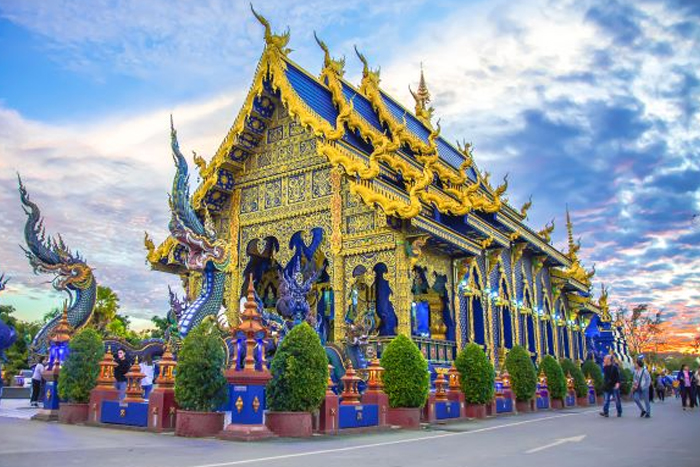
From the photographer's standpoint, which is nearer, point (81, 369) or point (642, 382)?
point (81, 369)

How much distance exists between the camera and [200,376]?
28.6ft

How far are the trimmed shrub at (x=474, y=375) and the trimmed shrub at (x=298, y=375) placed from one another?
530 centimetres

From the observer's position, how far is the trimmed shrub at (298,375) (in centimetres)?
878

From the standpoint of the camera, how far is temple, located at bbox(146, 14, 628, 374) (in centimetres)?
1508

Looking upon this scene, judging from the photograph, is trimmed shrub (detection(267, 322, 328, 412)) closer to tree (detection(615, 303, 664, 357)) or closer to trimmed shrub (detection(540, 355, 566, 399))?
trimmed shrub (detection(540, 355, 566, 399))

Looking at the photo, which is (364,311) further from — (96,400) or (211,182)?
(96,400)

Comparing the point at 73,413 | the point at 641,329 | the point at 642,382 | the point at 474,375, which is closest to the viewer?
the point at 73,413

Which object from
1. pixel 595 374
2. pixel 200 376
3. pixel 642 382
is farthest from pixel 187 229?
pixel 595 374

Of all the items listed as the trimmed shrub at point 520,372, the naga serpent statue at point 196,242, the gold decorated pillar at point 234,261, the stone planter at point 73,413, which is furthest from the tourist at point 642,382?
the stone planter at point 73,413

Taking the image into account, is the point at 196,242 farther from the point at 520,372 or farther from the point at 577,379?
the point at 577,379

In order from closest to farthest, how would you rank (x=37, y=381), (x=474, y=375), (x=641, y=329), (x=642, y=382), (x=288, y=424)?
(x=288, y=424)
(x=474, y=375)
(x=642, y=382)
(x=37, y=381)
(x=641, y=329)

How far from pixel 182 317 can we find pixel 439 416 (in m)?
→ 5.35

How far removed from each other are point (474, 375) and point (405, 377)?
2.91m

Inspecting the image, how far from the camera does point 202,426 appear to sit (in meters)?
8.57
